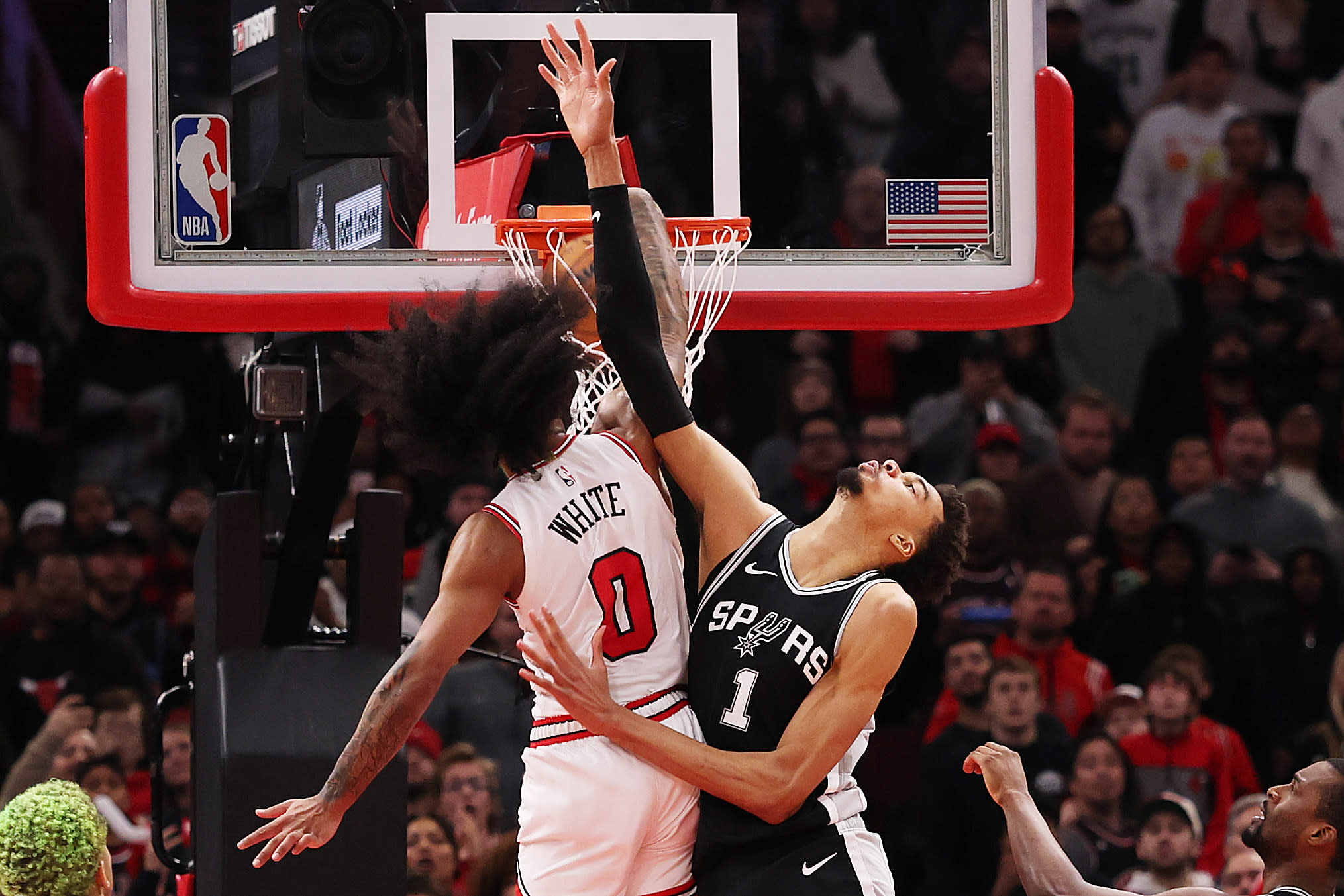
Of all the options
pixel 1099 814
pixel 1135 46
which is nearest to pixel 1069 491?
pixel 1099 814

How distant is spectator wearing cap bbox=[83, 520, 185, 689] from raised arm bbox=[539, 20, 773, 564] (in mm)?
3910

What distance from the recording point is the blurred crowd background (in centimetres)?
646

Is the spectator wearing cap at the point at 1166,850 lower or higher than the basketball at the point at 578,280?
lower

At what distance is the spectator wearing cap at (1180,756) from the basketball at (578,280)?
3363 mm

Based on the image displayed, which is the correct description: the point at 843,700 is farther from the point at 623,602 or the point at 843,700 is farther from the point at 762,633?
the point at 623,602

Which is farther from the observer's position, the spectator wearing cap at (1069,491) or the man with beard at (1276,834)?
the spectator wearing cap at (1069,491)

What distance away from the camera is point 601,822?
3518mm

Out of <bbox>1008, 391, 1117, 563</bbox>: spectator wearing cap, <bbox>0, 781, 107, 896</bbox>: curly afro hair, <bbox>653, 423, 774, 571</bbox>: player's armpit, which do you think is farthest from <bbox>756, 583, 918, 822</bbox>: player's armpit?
<bbox>1008, 391, 1117, 563</bbox>: spectator wearing cap

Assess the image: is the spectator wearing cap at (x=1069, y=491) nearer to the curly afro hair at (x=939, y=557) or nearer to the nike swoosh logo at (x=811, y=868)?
the curly afro hair at (x=939, y=557)

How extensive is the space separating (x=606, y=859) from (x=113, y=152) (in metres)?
2.09

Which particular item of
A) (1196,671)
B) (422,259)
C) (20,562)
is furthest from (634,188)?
(20,562)

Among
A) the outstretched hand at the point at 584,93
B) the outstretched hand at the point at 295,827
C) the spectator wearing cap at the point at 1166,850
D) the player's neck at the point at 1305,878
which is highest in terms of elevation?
the outstretched hand at the point at 584,93

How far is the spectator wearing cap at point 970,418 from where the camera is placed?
24.5 ft

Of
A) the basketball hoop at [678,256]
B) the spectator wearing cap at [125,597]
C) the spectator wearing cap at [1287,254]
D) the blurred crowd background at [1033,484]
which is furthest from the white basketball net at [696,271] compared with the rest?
the spectator wearing cap at [1287,254]
